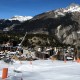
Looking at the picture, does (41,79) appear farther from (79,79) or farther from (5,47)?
Answer: (5,47)

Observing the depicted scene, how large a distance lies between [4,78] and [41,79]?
13.3 feet

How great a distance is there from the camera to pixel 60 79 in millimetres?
27000

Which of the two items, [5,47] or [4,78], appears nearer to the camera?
[4,78]

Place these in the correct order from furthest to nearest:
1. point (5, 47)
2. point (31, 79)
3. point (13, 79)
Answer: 1. point (5, 47)
2. point (31, 79)
3. point (13, 79)

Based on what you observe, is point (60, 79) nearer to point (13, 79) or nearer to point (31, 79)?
point (31, 79)

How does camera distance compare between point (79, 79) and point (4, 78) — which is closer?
point (4, 78)

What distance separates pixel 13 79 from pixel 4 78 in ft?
3.03

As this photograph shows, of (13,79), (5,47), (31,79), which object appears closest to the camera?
(13,79)

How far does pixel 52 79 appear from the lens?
27.0m

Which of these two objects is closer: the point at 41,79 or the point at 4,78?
the point at 4,78

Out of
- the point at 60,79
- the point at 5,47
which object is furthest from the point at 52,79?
the point at 5,47

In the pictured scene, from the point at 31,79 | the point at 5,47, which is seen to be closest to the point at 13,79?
the point at 31,79

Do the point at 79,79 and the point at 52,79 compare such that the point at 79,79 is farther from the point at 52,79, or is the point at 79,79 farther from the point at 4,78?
the point at 4,78

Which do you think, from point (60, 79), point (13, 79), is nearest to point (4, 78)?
point (13, 79)
